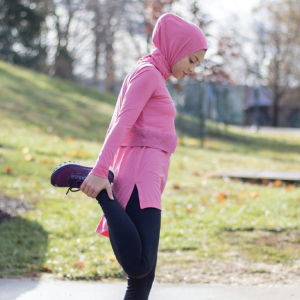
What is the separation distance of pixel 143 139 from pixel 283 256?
103 inches

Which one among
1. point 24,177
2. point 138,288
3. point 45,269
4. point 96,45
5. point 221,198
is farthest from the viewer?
point 96,45

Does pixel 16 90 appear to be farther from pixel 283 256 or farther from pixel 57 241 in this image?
pixel 283 256

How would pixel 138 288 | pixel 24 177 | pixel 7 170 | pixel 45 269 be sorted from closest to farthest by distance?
pixel 138 288 < pixel 45 269 < pixel 24 177 < pixel 7 170

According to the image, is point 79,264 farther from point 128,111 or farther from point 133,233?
point 128,111

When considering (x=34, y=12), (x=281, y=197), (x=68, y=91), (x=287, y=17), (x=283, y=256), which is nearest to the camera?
(x=283, y=256)

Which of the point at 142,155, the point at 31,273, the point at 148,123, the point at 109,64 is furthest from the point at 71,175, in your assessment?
the point at 109,64

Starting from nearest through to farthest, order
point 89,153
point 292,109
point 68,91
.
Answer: point 89,153 < point 68,91 < point 292,109

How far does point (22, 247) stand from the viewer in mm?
4445

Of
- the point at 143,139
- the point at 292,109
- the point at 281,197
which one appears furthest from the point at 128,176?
the point at 292,109

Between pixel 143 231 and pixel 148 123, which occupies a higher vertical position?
pixel 148 123

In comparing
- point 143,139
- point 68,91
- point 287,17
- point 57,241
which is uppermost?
point 287,17

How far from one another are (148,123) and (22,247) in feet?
8.27

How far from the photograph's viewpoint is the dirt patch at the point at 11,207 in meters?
5.38

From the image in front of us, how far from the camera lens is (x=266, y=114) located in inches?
2032
